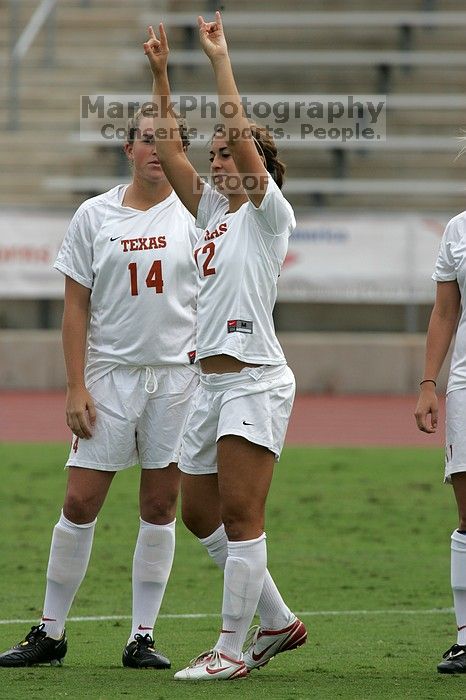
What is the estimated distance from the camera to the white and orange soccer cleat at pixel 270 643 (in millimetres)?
5336

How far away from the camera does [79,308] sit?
5.52m

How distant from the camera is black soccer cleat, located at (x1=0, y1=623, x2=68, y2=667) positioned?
5309mm

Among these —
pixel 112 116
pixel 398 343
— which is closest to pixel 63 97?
pixel 112 116

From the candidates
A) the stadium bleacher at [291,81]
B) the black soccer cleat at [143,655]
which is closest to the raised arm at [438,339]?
the black soccer cleat at [143,655]

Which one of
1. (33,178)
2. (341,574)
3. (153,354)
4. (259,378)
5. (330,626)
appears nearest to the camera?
(259,378)

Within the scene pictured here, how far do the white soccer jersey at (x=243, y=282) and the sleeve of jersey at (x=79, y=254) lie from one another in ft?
1.96

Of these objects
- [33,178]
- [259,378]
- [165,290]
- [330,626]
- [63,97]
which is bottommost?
[330,626]

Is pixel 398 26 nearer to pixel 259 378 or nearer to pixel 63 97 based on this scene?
pixel 63 97

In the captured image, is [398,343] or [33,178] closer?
[398,343]

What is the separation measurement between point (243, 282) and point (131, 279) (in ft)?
2.13

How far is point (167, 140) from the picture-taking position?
16.9ft

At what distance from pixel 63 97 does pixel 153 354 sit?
1691 cm

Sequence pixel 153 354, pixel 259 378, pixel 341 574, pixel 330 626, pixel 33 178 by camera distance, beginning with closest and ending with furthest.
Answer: pixel 259 378, pixel 153 354, pixel 330 626, pixel 341 574, pixel 33 178

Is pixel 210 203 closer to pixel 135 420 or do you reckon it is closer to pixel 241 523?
pixel 135 420
